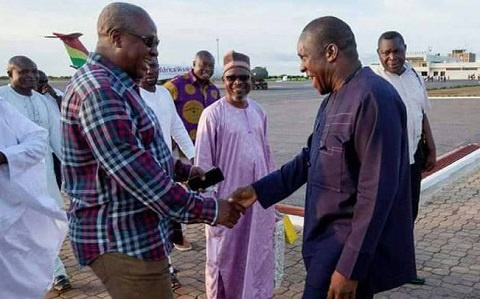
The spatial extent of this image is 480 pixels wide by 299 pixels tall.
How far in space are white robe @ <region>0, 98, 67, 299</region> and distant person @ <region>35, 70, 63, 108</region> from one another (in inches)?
77.2

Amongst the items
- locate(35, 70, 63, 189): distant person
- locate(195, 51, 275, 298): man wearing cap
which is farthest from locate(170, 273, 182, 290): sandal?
locate(35, 70, 63, 189): distant person

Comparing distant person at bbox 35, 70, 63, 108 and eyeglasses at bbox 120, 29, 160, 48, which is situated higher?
eyeglasses at bbox 120, 29, 160, 48

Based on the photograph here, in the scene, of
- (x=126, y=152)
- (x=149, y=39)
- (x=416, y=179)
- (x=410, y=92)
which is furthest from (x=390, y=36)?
(x=126, y=152)

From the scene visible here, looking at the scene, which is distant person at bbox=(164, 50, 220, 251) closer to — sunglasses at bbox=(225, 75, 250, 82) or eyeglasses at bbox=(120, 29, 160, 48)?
sunglasses at bbox=(225, 75, 250, 82)

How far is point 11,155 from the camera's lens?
2945 mm

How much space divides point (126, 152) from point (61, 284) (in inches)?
111

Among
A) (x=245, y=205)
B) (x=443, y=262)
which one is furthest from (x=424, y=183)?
(x=245, y=205)

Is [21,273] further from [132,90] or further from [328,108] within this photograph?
[328,108]

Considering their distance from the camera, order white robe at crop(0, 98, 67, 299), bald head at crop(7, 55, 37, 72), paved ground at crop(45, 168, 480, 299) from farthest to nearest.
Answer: bald head at crop(7, 55, 37, 72) < paved ground at crop(45, 168, 480, 299) < white robe at crop(0, 98, 67, 299)

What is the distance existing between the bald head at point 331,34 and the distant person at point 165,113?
213cm

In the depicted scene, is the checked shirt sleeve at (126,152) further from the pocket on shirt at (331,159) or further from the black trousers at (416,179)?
the black trousers at (416,179)

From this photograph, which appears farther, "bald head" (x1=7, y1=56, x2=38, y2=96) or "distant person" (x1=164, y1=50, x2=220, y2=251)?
"distant person" (x1=164, y1=50, x2=220, y2=251)

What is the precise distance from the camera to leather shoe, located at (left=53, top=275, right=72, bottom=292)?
4.29 metres

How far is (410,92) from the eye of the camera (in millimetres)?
4348
